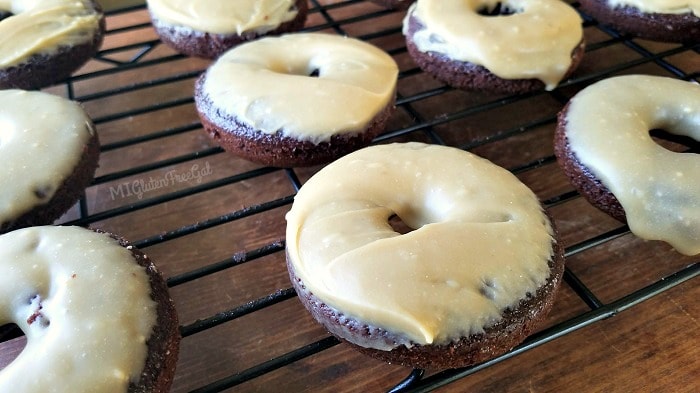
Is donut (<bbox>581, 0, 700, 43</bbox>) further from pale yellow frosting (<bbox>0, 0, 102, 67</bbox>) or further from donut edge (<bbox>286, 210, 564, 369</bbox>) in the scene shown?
pale yellow frosting (<bbox>0, 0, 102, 67</bbox>)

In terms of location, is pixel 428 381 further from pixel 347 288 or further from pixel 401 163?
pixel 401 163

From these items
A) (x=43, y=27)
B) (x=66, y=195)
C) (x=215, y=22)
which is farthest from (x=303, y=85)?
(x=43, y=27)

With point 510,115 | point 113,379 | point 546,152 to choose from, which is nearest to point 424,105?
point 510,115

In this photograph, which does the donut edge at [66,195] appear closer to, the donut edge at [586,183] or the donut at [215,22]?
the donut at [215,22]

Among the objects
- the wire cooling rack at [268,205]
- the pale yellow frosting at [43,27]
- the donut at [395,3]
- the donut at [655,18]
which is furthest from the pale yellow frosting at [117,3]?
the donut at [655,18]

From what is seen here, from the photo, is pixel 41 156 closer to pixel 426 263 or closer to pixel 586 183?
pixel 426 263

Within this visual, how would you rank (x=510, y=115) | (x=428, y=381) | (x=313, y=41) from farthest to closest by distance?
(x=510, y=115), (x=313, y=41), (x=428, y=381)

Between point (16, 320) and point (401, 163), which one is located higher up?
point (401, 163)
